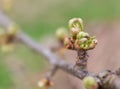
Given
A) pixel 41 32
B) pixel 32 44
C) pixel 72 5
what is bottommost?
pixel 32 44

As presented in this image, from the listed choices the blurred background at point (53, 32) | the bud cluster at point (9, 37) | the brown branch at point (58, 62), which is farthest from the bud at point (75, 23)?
the blurred background at point (53, 32)

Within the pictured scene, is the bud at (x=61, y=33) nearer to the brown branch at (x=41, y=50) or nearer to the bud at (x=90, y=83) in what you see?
the brown branch at (x=41, y=50)

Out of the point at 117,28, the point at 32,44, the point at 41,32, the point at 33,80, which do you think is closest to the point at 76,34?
the point at 32,44

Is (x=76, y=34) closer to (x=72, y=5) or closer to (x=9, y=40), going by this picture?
(x=9, y=40)

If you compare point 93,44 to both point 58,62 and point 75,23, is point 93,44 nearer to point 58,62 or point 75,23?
point 75,23

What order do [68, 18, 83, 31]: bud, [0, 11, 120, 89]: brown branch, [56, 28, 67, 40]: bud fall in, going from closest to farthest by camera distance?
[0, 11, 120, 89]: brown branch, [68, 18, 83, 31]: bud, [56, 28, 67, 40]: bud

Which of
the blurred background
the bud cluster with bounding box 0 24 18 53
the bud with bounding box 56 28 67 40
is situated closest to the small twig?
the bud with bounding box 56 28 67 40

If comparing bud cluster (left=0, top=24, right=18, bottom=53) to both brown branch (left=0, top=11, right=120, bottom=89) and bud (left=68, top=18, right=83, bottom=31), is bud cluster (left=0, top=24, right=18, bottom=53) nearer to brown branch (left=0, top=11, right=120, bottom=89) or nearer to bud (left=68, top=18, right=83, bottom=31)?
brown branch (left=0, top=11, right=120, bottom=89)

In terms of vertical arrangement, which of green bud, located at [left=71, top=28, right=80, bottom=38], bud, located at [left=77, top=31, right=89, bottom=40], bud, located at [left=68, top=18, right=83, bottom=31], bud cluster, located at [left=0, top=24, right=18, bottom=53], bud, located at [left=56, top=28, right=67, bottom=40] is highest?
bud cluster, located at [left=0, top=24, right=18, bottom=53]
